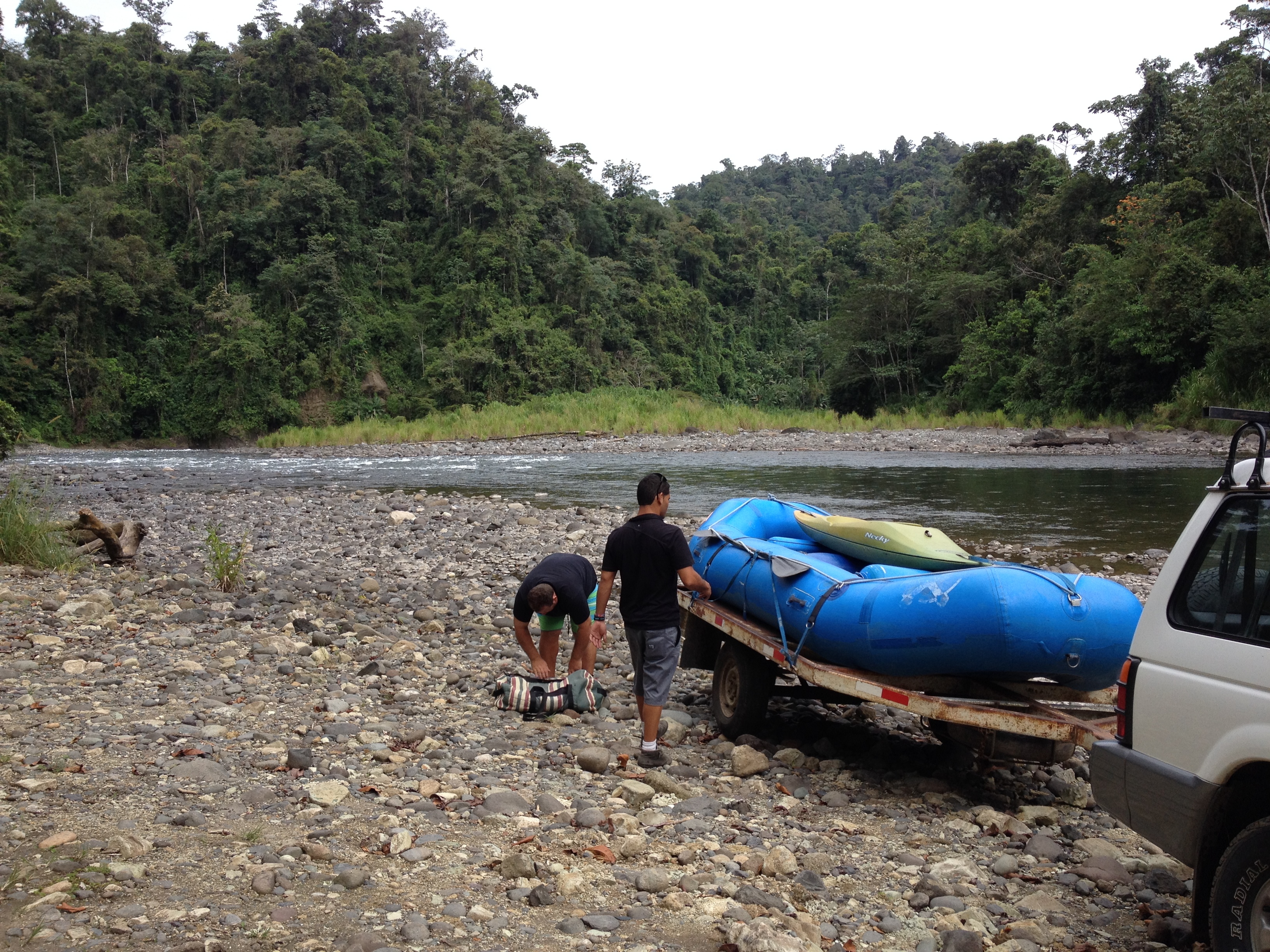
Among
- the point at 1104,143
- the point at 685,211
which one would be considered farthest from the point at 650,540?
the point at 685,211

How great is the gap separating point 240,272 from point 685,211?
1833 inches

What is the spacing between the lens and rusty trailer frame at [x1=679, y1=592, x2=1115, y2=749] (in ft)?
13.8

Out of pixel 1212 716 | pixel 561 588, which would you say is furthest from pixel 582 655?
pixel 1212 716

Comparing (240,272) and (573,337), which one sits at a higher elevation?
(240,272)

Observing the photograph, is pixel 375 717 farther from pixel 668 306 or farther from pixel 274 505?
pixel 668 306

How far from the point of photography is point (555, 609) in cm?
591

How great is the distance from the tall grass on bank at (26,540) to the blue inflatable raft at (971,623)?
25.8ft

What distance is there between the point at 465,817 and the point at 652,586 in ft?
5.53

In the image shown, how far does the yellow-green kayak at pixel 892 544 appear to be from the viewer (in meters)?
5.57

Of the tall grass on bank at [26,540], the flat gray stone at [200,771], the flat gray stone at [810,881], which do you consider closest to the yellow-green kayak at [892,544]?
the flat gray stone at [810,881]

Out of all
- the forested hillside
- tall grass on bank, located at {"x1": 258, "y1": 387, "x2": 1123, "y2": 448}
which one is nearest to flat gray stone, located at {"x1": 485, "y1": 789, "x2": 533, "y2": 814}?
the forested hillside

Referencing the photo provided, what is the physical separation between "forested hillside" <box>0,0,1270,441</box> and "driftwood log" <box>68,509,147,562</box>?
30330mm

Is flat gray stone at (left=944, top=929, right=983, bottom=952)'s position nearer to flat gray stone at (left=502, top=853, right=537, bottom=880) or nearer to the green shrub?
flat gray stone at (left=502, top=853, right=537, bottom=880)

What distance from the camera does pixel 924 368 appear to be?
Result: 5247 cm
